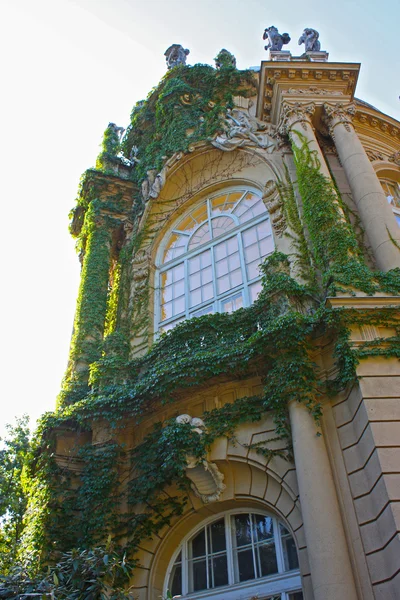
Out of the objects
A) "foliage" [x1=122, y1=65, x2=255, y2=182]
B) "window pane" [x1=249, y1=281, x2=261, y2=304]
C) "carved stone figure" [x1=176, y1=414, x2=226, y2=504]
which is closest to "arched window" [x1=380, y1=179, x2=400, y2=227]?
"foliage" [x1=122, y1=65, x2=255, y2=182]

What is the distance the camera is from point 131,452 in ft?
39.5

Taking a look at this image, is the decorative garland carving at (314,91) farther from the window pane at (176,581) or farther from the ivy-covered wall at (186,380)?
the window pane at (176,581)

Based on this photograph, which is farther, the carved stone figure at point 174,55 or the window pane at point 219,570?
the carved stone figure at point 174,55

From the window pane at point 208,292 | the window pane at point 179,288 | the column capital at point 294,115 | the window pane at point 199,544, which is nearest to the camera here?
the window pane at point 199,544

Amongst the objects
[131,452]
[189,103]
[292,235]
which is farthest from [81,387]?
[189,103]

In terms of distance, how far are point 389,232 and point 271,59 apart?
7.12m

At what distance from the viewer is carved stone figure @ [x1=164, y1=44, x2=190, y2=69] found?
70.0ft

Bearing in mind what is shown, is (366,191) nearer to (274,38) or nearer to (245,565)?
(274,38)

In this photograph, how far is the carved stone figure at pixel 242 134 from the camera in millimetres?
16219

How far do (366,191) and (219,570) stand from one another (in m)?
8.23

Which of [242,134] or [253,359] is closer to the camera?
[253,359]

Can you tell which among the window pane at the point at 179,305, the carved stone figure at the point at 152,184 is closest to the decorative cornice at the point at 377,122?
the carved stone figure at the point at 152,184

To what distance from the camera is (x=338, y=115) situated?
15.0 meters

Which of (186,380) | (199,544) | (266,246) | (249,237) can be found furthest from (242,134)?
(199,544)
